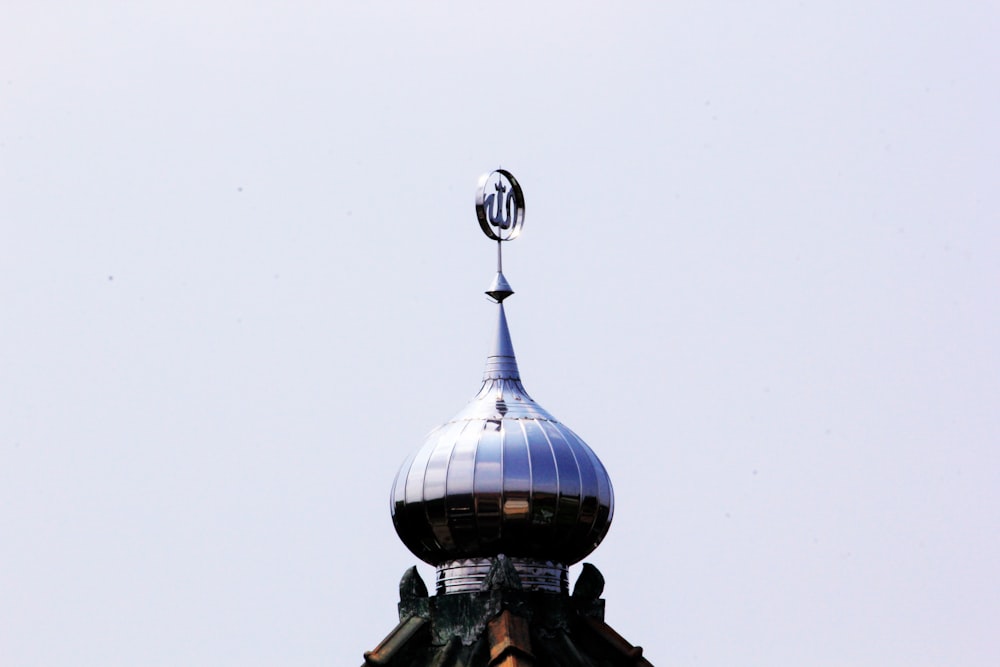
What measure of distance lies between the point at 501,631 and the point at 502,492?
2031 mm

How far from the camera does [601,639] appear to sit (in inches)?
1938

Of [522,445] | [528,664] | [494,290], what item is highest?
[494,290]

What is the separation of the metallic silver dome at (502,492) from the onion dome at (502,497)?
1 centimetres

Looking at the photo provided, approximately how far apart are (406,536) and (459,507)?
124 centimetres

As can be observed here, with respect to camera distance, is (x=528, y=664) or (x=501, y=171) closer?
(x=528, y=664)

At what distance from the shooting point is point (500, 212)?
5159 cm

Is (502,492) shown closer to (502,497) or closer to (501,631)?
(502,497)

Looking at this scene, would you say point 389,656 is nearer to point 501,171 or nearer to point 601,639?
point 601,639

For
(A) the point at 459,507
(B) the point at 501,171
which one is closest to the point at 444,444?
(A) the point at 459,507

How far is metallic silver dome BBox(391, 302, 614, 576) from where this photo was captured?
48656mm

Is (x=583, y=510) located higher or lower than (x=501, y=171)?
lower

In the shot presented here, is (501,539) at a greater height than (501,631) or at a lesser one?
greater

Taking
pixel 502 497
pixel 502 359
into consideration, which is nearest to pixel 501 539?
pixel 502 497

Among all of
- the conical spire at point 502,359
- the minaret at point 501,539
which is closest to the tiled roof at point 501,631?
the minaret at point 501,539
